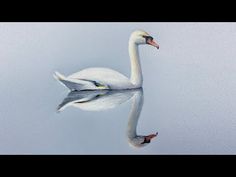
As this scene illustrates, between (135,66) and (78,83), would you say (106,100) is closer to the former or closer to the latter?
(78,83)

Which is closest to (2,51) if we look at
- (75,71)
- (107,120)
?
A: (75,71)

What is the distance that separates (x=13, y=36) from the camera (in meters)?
5.08

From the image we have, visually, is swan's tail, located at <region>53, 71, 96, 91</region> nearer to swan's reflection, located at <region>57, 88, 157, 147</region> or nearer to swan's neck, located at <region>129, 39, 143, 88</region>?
swan's reflection, located at <region>57, 88, 157, 147</region>

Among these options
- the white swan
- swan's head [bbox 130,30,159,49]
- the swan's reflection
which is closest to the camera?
the swan's reflection

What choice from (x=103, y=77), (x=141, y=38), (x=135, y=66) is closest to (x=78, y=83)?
(x=103, y=77)

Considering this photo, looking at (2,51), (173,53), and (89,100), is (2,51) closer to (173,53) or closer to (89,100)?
(89,100)

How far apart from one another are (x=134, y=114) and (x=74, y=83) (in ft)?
1.34

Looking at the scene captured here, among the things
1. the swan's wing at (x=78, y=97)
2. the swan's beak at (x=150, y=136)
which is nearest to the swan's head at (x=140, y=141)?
the swan's beak at (x=150, y=136)

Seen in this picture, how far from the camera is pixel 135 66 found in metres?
4.90

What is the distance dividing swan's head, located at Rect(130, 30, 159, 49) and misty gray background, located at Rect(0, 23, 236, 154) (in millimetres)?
46

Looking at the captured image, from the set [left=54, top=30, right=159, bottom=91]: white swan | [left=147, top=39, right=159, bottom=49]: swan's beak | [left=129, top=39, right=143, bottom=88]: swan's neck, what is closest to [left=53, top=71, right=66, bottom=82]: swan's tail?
[left=54, top=30, right=159, bottom=91]: white swan

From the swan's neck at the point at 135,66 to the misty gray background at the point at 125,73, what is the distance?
31 mm

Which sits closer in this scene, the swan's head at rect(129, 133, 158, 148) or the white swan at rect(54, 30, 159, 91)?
the swan's head at rect(129, 133, 158, 148)

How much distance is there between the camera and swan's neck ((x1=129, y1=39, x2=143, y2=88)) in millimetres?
4848
